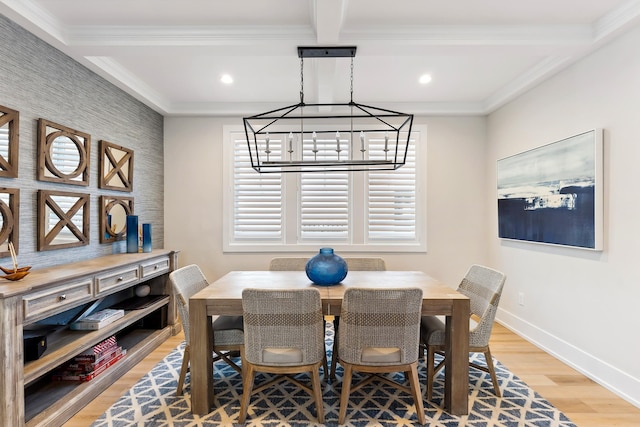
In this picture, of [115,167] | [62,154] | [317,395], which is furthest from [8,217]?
[317,395]

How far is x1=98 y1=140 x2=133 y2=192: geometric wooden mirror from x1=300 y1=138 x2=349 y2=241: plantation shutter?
1908mm

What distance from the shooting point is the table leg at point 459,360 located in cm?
223

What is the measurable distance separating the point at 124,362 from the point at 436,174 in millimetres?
3807

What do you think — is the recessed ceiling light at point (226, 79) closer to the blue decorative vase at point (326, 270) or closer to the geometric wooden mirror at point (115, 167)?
the geometric wooden mirror at point (115, 167)

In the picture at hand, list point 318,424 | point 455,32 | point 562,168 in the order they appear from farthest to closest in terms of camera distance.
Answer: point 562,168 < point 455,32 < point 318,424

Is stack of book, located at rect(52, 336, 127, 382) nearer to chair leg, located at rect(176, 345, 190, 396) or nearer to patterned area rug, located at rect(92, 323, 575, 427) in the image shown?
patterned area rug, located at rect(92, 323, 575, 427)

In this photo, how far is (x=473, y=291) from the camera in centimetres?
273

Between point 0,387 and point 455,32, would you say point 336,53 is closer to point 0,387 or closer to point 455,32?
point 455,32

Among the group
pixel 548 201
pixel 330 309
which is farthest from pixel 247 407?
pixel 548 201

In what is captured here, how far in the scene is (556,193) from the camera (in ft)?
10.1

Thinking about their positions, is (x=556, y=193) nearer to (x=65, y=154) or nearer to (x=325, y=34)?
(x=325, y=34)

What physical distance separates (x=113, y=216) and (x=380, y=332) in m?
2.76

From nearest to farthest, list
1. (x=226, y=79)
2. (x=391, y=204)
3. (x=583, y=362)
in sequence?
(x=583, y=362) → (x=226, y=79) → (x=391, y=204)

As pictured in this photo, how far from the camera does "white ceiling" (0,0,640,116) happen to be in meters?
2.31
